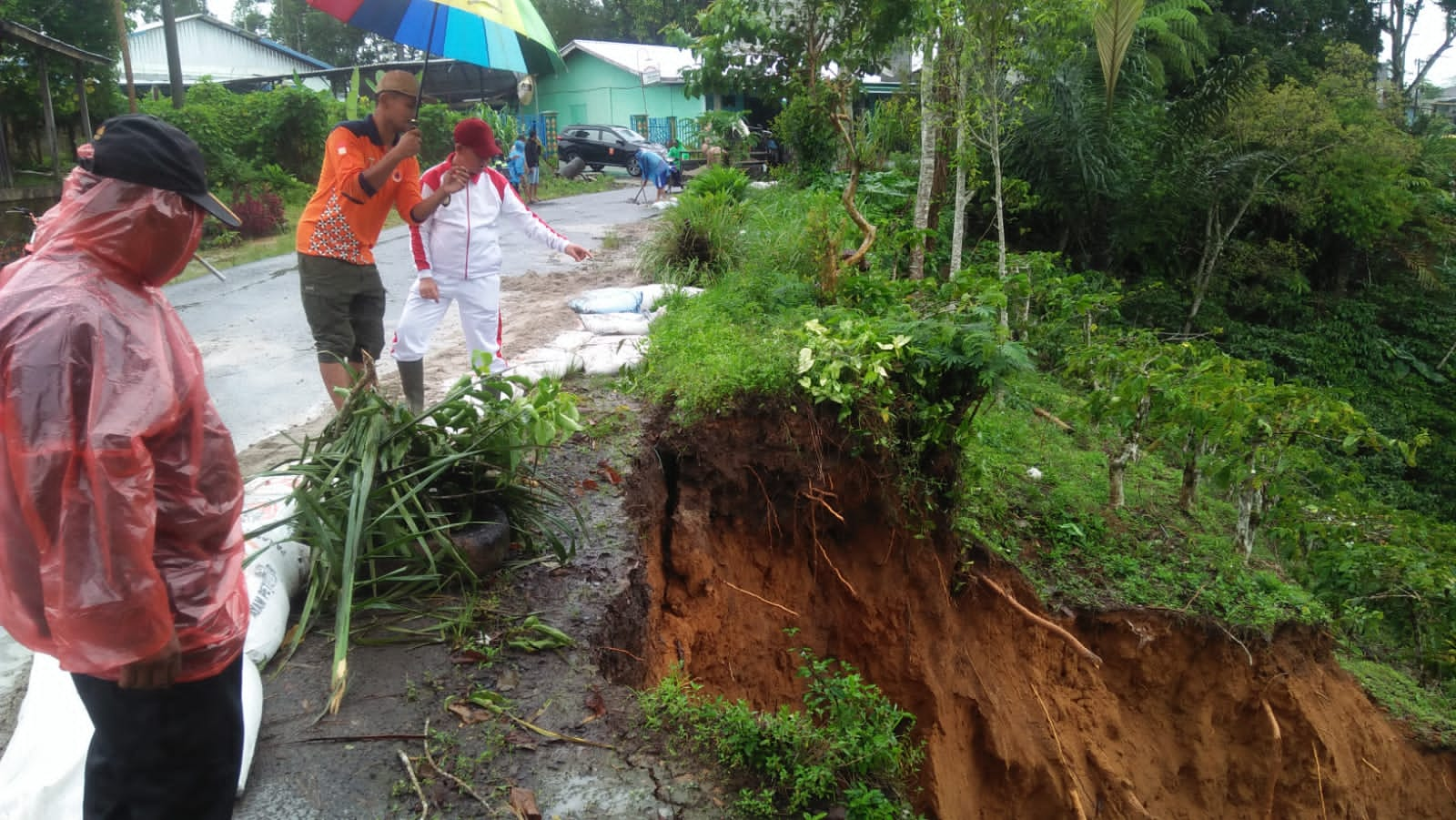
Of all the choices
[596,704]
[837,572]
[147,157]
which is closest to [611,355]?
[837,572]

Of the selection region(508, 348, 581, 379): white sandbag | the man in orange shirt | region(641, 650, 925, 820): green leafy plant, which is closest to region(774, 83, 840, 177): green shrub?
region(508, 348, 581, 379): white sandbag

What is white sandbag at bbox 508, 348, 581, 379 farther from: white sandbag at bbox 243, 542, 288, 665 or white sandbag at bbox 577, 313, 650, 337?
white sandbag at bbox 243, 542, 288, 665

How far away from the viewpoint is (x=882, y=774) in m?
2.98

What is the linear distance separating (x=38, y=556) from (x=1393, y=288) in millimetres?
18655

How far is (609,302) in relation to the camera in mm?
7336

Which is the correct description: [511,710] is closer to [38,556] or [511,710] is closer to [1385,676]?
[38,556]

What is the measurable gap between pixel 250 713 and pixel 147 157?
60.9 inches

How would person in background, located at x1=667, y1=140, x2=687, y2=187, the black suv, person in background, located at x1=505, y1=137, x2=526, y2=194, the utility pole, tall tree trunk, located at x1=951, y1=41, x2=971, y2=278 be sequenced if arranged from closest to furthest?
tall tree trunk, located at x1=951, y1=41, x2=971, y2=278, the utility pole, person in background, located at x1=505, y1=137, x2=526, y2=194, person in background, located at x1=667, y1=140, x2=687, y2=187, the black suv

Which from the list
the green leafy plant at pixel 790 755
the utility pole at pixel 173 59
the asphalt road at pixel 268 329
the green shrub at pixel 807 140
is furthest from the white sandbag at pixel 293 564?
the utility pole at pixel 173 59

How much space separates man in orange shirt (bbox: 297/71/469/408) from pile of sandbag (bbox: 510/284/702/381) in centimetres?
140

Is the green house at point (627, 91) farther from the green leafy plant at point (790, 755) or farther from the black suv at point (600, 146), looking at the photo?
the green leafy plant at point (790, 755)

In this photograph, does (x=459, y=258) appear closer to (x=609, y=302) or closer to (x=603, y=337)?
(x=603, y=337)

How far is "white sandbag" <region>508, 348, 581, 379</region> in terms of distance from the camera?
5914 mm

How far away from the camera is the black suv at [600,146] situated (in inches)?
1000
